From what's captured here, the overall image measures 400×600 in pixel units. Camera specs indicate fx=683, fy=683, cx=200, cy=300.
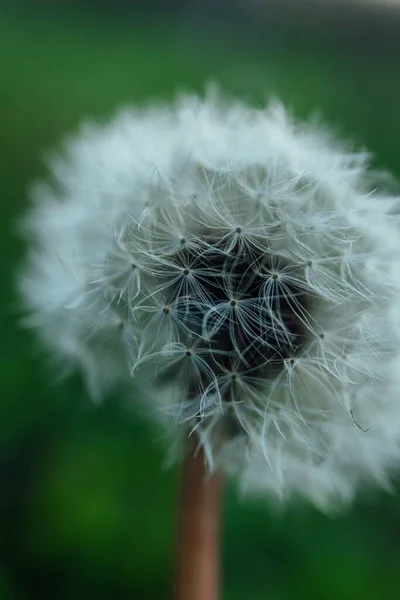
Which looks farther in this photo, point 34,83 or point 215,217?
point 34,83

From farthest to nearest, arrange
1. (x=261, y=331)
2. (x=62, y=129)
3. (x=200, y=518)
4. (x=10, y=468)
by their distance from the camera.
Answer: (x=62, y=129), (x=10, y=468), (x=200, y=518), (x=261, y=331)

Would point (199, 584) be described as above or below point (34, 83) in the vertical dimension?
below

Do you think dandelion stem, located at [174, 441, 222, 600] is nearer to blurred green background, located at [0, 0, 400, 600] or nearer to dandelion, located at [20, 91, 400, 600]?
dandelion, located at [20, 91, 400, 600]

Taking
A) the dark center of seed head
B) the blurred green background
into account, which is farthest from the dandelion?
the blurred green background

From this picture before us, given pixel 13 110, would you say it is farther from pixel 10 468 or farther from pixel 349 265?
pixel 349 265

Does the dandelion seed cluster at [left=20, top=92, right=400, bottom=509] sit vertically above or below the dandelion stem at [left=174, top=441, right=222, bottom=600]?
above

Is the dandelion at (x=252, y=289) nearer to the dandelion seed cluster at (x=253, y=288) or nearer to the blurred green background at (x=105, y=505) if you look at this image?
the dandelion seed cluster at (x=253, y=288)

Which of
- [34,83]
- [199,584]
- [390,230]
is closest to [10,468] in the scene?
[199,584]
